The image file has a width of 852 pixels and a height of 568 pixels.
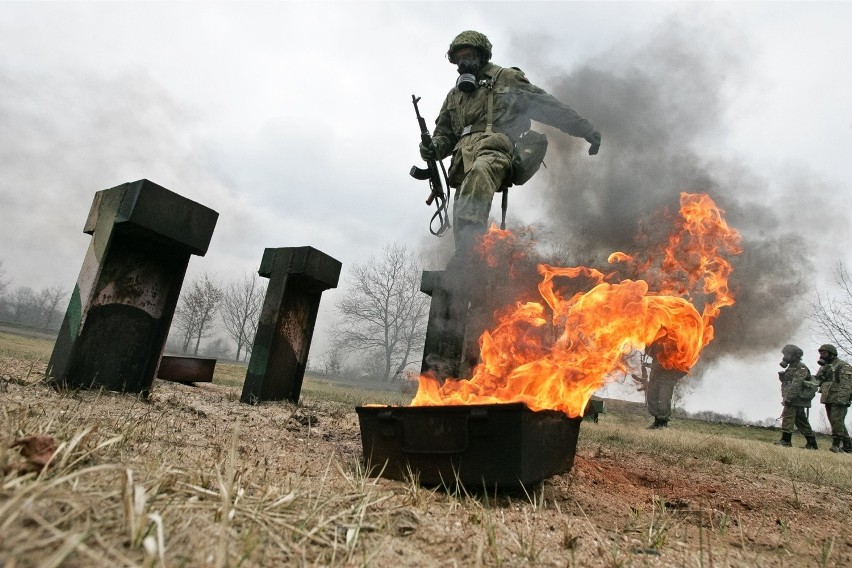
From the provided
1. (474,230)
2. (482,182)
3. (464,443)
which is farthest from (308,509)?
(482,182)

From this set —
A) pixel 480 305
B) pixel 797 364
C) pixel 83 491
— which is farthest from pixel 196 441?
pixel 797 364

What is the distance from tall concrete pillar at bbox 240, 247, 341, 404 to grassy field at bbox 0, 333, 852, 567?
1.70 metres

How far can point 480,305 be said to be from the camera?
4441 mm

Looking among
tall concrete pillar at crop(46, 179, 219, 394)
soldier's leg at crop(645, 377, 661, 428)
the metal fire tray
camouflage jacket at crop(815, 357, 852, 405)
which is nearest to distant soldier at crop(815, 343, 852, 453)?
camouflage jacket at crop(815, 357, 852, 405)

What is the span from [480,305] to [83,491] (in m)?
3.57

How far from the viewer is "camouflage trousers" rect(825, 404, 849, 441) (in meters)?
11.4

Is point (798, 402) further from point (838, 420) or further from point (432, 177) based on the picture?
point (432, 177)

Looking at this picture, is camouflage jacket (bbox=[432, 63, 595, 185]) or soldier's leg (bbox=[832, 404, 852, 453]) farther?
soldier's leg (bbox=[832, 404, 852, 453])

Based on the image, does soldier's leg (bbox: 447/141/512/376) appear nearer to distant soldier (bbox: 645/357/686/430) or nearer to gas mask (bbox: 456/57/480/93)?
gas mask (bbox: 456/57/480/93)

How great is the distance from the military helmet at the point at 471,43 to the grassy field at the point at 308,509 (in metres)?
4.35

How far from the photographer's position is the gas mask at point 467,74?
4.95 metres

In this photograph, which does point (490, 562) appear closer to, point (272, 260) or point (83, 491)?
point (83, 491)

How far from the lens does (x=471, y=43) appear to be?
16.9ft

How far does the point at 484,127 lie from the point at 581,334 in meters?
2.75
